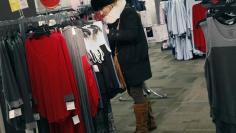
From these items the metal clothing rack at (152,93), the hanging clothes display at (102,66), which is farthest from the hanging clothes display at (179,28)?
the hanging clothes display at (102,66)

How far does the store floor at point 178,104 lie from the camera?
4594mm

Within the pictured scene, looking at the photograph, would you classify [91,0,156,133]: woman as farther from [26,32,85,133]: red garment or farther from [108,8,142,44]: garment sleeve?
[26,32,85,133]: red garment

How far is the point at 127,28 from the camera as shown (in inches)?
156

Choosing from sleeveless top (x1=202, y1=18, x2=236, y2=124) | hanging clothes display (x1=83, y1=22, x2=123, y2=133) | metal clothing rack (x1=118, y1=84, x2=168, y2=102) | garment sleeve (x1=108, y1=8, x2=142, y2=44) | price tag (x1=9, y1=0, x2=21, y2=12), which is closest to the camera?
sleeveless top (x1=202, y1=18, x2=236, y2=124)

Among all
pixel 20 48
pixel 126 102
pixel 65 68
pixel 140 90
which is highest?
pixel 20 48

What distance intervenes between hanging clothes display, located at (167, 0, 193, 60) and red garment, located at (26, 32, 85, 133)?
510 centimetres

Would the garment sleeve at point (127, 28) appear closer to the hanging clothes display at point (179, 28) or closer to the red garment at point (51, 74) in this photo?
the red garment at point (51, 74)

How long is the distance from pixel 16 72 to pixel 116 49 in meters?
1.23

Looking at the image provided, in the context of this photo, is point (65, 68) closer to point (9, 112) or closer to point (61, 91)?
point (61, 91)

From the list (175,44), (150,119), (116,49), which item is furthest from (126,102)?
(175,44)

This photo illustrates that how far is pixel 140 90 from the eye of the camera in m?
4.23

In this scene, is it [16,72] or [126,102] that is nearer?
[16,72]

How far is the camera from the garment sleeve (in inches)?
154

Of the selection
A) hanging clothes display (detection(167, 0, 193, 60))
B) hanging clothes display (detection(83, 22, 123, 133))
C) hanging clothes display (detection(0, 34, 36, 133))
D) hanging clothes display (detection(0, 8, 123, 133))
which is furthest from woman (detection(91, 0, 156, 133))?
hanging clothes display (detection(167, 0, 193, 60))
